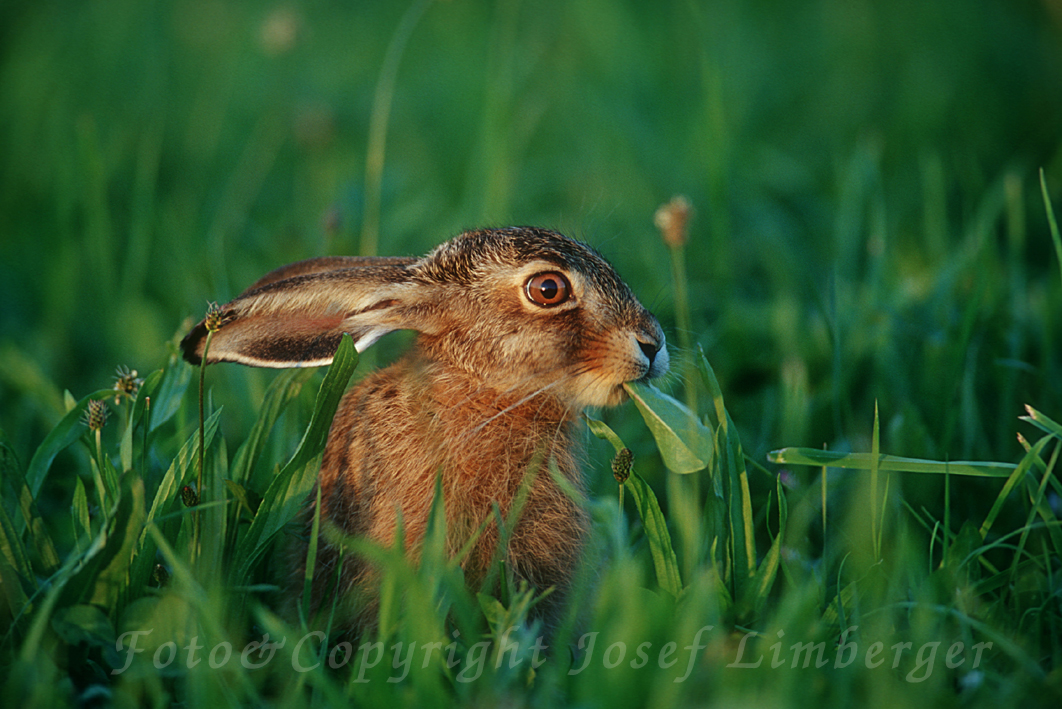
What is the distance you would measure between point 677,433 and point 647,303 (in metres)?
2.21

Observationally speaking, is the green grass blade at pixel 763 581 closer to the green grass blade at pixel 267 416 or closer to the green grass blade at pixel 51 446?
the green grass blade at pixel 267 416

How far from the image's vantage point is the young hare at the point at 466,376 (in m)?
3.00

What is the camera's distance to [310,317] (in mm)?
3166

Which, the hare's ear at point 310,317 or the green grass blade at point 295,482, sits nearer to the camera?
the green grass blade at point 295,482

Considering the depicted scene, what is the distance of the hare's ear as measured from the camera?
299 cm

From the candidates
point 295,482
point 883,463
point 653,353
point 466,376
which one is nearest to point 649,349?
point 653,353

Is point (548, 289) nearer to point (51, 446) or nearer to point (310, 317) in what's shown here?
point (310, 317)

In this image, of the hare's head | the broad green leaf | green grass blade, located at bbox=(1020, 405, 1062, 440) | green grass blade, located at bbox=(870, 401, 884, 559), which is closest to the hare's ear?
the hare's head

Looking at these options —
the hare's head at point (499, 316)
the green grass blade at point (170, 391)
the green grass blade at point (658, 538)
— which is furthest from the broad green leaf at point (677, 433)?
the green grass blade at point (170, 391)

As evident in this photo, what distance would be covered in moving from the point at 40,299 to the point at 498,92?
2812 millimetres

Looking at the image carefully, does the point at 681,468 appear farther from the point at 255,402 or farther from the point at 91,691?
the point at 255,402

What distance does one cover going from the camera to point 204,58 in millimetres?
8250

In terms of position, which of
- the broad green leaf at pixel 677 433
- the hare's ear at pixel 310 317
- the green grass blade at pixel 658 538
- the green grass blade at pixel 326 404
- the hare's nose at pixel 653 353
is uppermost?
the hare's ear at pixel 310 317

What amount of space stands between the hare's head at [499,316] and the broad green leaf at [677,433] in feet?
0.77
